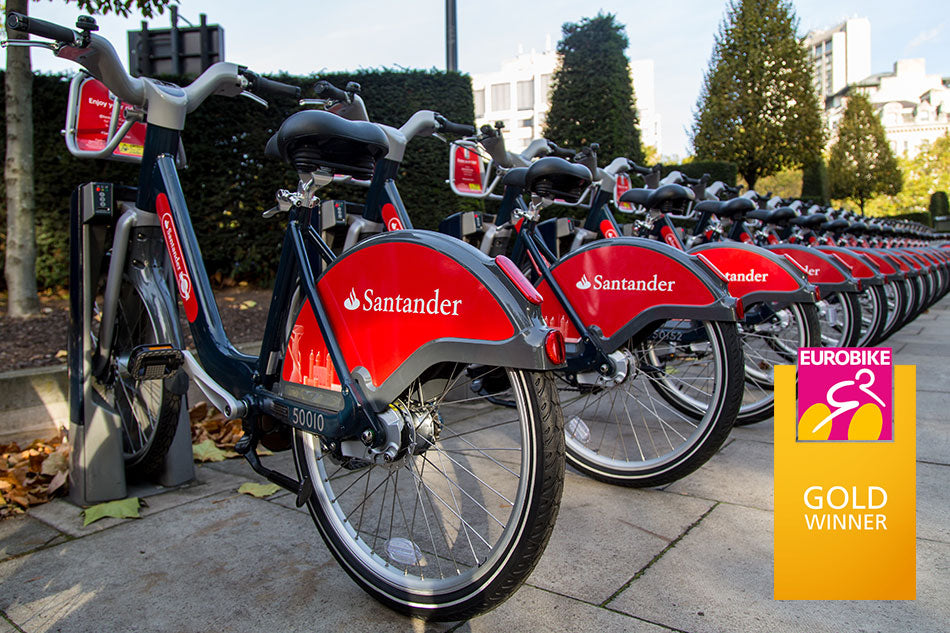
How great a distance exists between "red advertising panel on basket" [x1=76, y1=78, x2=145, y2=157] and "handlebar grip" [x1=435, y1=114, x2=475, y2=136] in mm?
1330

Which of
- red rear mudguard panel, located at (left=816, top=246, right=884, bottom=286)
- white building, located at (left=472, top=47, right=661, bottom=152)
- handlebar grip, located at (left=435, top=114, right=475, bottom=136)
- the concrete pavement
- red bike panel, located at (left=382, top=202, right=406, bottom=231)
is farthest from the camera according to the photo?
white building, located at (left=472, top=47, right=661, bottom=152)

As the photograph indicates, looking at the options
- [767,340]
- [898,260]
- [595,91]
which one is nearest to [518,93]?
[595,91]

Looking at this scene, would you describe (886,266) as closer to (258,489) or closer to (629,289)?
(629,289)

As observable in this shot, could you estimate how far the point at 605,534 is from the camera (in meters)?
2.33

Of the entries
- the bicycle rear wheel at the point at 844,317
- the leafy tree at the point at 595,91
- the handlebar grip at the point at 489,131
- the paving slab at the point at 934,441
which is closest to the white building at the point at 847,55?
the leafy tree at the point at 595,91

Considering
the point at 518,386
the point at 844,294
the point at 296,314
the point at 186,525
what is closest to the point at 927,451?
the point at 844,294

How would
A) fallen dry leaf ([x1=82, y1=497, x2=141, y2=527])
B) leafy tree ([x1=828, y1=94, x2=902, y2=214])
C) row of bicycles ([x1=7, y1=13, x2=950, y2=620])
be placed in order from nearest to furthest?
1. row of bicycles ([x1=7, y1=13, x2=950, y2=620])
2. fallen dry leaf ([x1=82, y1=497, x2=141, y2=527])
3. leafy tree ([x1=828, y1=94, x2=902, y2=214])

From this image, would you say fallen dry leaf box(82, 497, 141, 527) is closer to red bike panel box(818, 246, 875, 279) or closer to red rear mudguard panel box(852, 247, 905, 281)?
red bike panel box(818, 246, 875, 279)

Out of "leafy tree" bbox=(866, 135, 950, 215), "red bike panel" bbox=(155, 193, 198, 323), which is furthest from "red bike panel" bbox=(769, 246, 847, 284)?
"leafy tree" bbox=(866, 135, 950, 215)

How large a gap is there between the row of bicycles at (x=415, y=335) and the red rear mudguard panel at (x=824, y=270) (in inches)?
1.4

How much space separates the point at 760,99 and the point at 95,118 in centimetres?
1754

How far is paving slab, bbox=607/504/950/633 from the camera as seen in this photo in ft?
5.72

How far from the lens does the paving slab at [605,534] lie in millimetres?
2006

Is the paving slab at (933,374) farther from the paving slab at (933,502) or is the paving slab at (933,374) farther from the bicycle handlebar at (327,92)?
the bicycle handlebar at (327,92)
